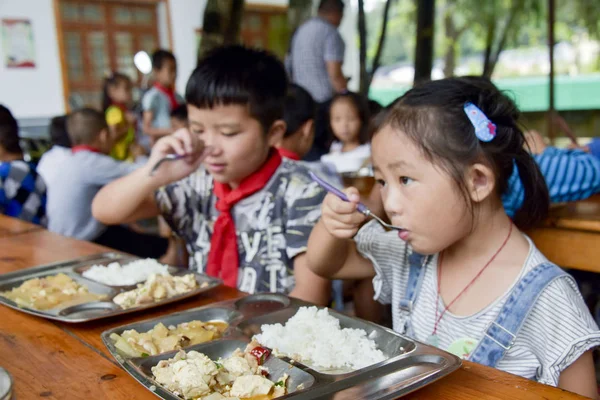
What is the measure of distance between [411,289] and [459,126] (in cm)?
46

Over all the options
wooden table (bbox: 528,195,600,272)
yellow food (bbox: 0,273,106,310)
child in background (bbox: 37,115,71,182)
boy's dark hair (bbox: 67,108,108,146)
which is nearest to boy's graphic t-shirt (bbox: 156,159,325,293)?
yellow food (bbox: 0,273,106,310)

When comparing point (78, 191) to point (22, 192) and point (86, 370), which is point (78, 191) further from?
point (86, 370)

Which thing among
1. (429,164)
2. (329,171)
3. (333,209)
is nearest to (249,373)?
(333,209)

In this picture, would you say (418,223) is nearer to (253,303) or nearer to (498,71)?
(253,303)

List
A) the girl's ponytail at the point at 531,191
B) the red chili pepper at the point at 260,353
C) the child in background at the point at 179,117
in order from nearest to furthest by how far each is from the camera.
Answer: the red chili pepper at the point at 260,353 → the girl's ponytail at the point at 531,191 → the child in background at the point at 179,117

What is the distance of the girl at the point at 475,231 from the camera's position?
4.13 feet

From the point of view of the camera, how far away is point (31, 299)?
1.33 metres

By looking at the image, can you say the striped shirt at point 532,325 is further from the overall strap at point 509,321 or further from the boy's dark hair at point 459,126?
the boy's dark hair at point 459,126

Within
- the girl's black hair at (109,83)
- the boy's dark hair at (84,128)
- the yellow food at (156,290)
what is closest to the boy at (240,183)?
the yellow food at (156,290)

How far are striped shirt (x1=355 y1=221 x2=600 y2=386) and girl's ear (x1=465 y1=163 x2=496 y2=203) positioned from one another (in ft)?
0.61

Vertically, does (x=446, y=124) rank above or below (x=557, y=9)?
below

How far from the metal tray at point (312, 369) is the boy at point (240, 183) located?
0.54m

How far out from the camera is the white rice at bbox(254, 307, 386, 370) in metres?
1.00

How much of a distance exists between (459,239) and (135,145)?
574 centimetres
